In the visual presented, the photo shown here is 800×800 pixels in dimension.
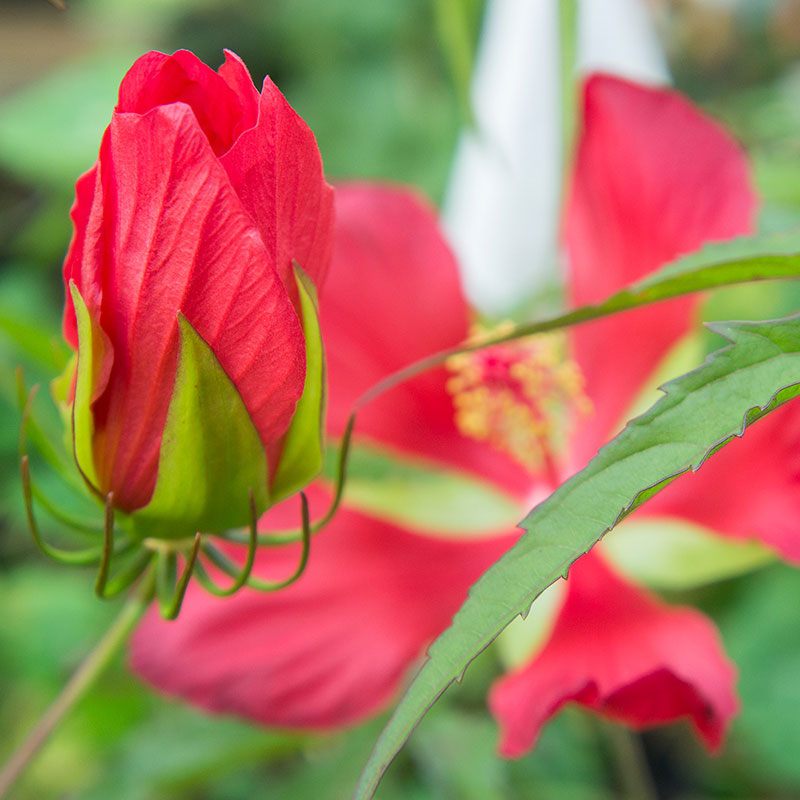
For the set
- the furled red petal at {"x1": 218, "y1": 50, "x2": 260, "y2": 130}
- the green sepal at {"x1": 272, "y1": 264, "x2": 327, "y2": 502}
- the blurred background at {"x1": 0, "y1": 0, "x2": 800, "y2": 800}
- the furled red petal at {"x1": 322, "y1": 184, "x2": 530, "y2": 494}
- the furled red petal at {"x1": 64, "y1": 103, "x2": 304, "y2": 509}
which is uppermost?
the furled red petal at {"x1": 218, "y1": 50, "x2": 260, "y2": 130}

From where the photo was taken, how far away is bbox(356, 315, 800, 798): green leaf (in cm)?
14

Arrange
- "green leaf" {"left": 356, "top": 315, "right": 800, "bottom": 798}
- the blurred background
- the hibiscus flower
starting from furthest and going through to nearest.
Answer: the blurred background
the hibiscus flower
"green leaf" {"left": 356, "top": 315, "right": 800, "bottom": 798}

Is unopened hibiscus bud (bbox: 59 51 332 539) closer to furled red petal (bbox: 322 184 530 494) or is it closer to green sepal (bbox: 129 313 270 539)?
green sepal (bbox: 129 313 270 539)

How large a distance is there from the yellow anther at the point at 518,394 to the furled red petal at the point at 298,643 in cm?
7

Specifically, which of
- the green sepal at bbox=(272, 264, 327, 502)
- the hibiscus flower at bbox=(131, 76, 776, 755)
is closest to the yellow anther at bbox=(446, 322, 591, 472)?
the hibiscus flower at bbox=(131, 76, 776, 755)

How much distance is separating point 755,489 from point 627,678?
0.20 feet

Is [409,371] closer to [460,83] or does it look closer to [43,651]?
[460,83]

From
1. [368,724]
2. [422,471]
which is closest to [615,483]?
[422,471]

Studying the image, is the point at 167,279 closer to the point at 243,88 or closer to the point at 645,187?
the point at 243,88

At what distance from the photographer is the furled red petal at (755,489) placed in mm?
218

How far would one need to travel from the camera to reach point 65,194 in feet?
2.27

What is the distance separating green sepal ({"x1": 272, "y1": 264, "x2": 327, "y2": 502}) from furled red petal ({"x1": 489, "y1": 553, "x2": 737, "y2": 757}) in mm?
72

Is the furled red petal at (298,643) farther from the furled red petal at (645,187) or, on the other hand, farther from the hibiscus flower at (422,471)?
the furled red petal at (645,187)

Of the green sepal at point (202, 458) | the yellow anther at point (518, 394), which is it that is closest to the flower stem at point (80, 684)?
the green sepal at point (202, 458)
